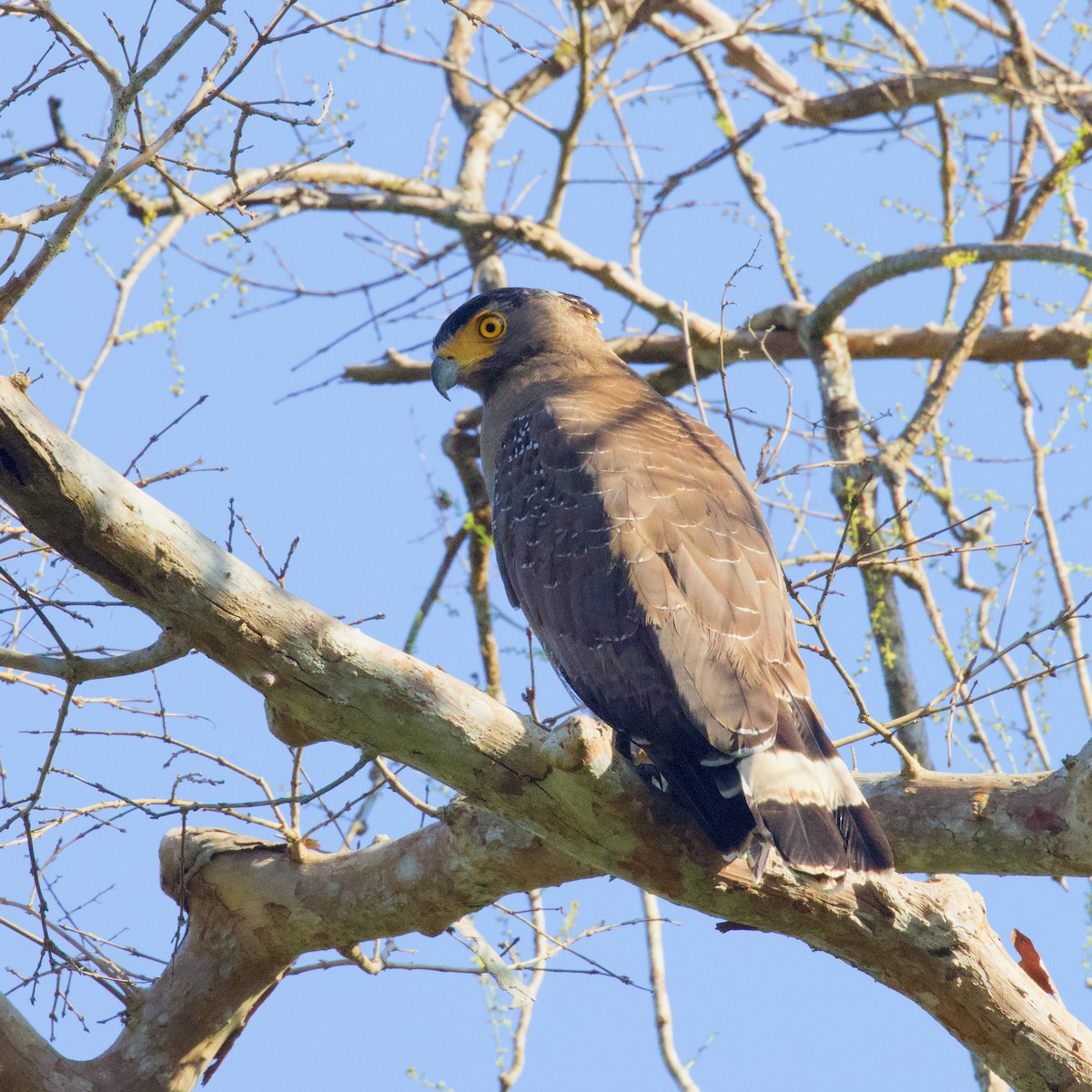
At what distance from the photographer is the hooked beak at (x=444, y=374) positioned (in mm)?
5492

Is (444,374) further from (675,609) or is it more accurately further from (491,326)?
(675,609)

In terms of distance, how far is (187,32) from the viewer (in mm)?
2852

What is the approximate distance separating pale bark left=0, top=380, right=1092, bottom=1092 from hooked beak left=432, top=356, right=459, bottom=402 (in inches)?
102

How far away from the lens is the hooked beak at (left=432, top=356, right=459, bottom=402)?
549 centimetres

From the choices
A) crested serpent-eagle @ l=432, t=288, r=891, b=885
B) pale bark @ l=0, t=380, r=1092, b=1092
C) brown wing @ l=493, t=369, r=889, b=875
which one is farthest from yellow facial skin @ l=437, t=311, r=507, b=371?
pale bark @ l=0, t=380, r=1092, b=1092

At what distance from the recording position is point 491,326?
5441 mm

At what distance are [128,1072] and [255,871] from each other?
68cm

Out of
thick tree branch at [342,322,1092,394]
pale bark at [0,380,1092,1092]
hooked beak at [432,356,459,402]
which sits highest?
thick tree branch at [342,322,1092,394]

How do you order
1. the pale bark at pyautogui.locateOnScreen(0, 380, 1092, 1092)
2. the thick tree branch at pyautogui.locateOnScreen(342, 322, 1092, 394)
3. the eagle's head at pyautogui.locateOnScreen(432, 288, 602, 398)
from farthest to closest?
the thick tree branch at pyautogui.locateOnScreen(342, 322, 1092, 394), the eagle's head at pyautogui.locateOnScreen(432, 288, 602, 398), the pale bark at pyautogui.locateOnScreen(0, 380, 1092, 1092)

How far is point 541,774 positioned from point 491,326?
281 cm


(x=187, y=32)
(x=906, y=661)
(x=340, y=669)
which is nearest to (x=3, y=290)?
(x=187, y=32)

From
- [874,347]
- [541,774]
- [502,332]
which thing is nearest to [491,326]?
[502,332]

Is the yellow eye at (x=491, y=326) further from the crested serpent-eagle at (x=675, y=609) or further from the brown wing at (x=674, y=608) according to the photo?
the brown wing at (x=674, y=608)

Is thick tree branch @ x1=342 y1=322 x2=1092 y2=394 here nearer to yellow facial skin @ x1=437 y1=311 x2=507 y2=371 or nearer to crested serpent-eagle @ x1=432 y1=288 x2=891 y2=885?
yellow facial skin @ x1=437 y1=311 x2=507 y2=371
